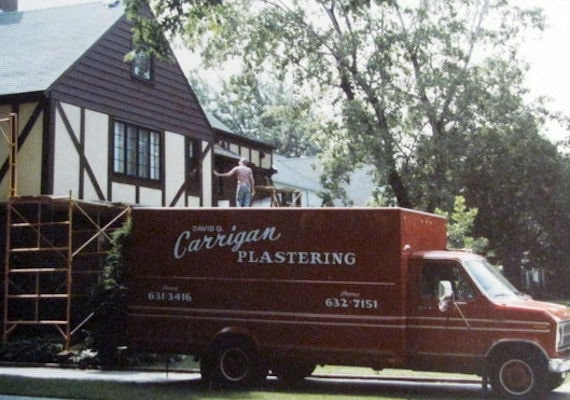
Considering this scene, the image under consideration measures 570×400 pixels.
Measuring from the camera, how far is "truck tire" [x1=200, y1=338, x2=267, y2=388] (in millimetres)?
13117

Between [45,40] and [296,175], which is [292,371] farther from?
[296,175]

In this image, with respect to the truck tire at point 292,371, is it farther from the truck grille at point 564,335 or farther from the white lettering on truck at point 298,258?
the truck grille at point 564,335

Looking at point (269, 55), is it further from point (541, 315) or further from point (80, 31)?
point (541, 315)

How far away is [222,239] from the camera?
44.7 ft

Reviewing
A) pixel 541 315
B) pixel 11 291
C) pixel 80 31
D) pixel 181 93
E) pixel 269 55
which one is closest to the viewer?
pixel 541 315

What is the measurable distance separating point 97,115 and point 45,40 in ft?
11.7

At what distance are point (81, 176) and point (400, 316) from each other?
11946 mm

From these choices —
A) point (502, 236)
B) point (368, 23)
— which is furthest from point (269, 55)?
point (502, 236)

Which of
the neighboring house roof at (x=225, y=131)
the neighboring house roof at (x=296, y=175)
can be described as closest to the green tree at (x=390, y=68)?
the neighboring house roof at (x=225, y=131)

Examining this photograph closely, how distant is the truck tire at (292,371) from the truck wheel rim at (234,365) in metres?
0.93

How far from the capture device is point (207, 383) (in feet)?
44.8

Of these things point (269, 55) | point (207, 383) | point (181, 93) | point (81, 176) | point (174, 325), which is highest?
point (269, 55)

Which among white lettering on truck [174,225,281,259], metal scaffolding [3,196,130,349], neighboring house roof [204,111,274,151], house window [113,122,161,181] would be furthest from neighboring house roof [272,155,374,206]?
white lettering on truck [174,225,281,259]

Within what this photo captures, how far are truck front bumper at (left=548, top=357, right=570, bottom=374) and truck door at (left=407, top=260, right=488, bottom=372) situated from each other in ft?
3.30
